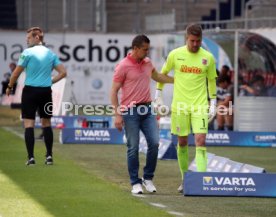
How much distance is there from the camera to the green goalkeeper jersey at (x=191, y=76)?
1301 centimetres

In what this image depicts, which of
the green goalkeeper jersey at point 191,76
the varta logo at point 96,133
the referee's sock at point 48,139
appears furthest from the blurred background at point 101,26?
the green goalkeeper jersey at point 191,76

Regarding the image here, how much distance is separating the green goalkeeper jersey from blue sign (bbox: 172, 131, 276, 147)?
875 centimetres

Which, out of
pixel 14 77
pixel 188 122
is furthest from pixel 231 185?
pixel 14 77

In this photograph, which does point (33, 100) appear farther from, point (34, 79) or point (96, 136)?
point (96, 136)

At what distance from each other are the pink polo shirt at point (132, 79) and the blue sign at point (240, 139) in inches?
354

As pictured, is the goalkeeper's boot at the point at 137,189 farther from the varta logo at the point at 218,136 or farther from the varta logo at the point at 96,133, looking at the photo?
the varta logo at the point at 218,136

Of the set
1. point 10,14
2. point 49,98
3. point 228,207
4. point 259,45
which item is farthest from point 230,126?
point 10,14

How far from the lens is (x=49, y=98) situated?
16.0m

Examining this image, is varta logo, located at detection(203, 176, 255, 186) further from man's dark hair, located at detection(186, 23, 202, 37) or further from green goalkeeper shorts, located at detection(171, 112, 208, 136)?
man's dark hair, located at detection(186, 23, 202, 37)

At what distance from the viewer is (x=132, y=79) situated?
42.2 feet

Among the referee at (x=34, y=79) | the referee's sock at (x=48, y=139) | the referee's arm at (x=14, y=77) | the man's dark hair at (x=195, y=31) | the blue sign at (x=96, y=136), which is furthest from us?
the blue sign at (x=96, y=136)

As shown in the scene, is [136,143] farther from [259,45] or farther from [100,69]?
[100,69]

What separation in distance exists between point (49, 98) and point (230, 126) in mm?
9501

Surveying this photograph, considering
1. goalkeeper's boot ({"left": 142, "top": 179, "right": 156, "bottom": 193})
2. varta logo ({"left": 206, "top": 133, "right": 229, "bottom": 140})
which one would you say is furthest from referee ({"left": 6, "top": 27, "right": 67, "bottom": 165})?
varta logo ({"left": 206, "top": 133, "right": 229, "bottom": 140})
